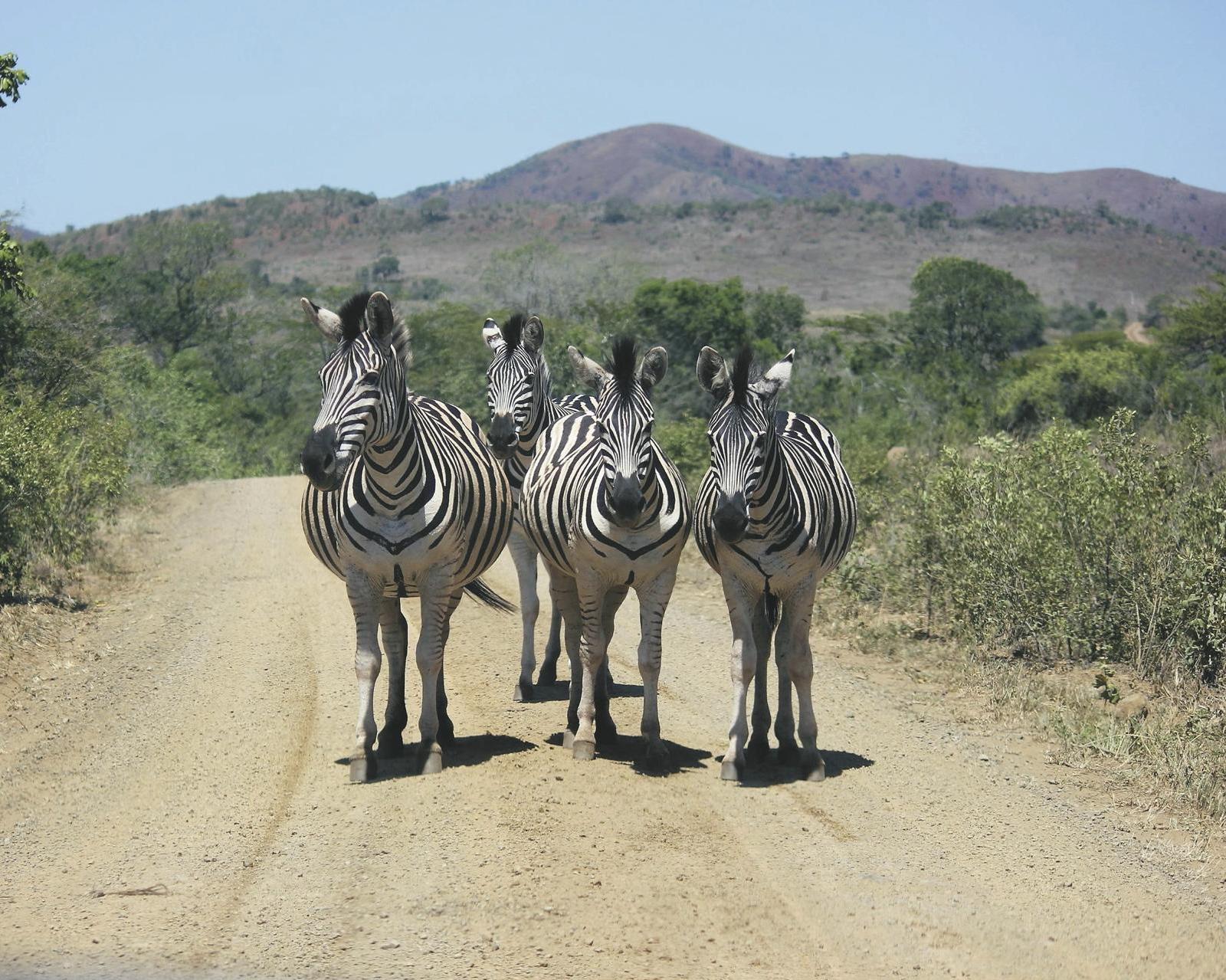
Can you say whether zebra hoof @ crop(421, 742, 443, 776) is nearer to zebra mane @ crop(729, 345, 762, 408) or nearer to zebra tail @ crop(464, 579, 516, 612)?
zebra tail @ crop(464, 579, 516, 612)

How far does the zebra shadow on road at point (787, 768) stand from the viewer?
7.60 m

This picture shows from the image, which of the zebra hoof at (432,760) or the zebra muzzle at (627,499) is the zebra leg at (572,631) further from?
the zebra muzzle at (627,499)

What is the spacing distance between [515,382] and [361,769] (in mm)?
3352

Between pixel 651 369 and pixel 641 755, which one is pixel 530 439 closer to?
pixel 651 369

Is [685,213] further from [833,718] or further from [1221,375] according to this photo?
[833,718]

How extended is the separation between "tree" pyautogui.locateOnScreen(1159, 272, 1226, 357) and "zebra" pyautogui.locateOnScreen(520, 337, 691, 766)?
23609 millimetres

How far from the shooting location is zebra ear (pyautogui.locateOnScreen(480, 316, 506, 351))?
10.0m

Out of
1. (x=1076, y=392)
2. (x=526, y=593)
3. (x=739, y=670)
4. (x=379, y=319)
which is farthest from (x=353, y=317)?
(x=1076, y=392)

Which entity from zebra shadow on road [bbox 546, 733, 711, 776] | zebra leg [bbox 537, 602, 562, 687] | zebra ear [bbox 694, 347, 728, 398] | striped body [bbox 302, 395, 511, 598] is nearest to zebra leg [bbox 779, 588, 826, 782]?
zebra shadow on road [bbox 546, 733, 711, 776]

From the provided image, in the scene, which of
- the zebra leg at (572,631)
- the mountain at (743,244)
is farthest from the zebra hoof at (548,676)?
the mountain at (743,244)

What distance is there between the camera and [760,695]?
26.5ft

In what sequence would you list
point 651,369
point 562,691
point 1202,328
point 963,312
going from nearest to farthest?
point 651,369 < point 562,691 < point 1202,328 < point 963,312

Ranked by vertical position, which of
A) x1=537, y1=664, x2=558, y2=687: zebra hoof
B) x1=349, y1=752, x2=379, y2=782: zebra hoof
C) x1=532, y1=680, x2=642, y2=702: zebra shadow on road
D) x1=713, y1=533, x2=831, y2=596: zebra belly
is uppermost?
x1=713, y1=533, x2=831, y2=596: zebra belly

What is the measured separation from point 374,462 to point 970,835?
369 centimetres
